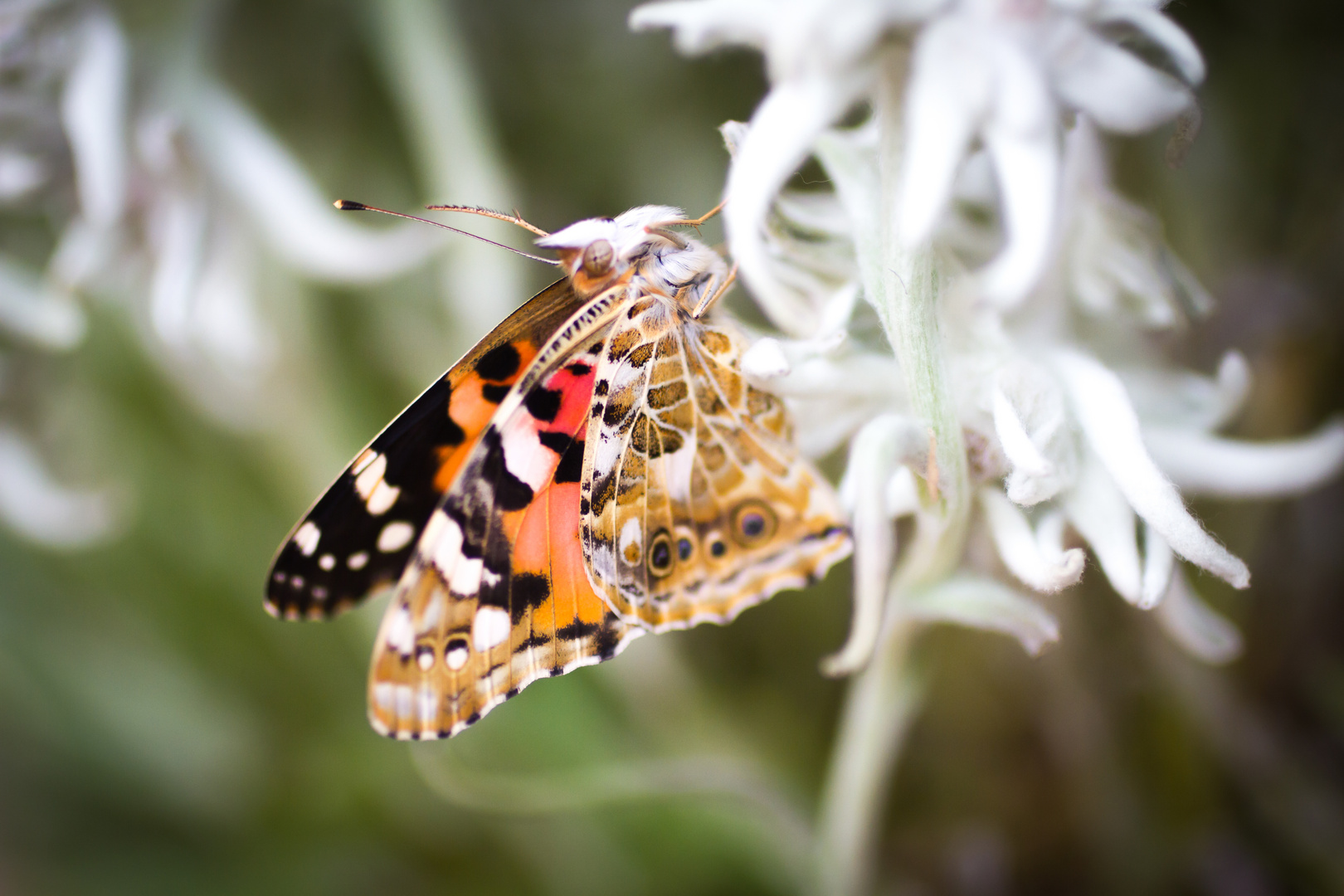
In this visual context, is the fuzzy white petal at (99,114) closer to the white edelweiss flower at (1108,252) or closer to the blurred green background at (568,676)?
the blurred green background at (568,676)

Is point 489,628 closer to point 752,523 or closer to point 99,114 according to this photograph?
point 752,523

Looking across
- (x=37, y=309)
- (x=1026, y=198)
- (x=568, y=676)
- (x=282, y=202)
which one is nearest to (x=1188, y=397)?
(x=1026, y=198)

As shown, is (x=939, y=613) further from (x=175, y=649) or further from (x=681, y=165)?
(x=175, y=649)

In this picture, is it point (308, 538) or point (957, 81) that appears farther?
point (308, 538)

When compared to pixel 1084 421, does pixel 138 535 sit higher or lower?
higher

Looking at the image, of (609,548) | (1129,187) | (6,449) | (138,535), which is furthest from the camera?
(138,535)

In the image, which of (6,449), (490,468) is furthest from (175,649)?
(490,468)
